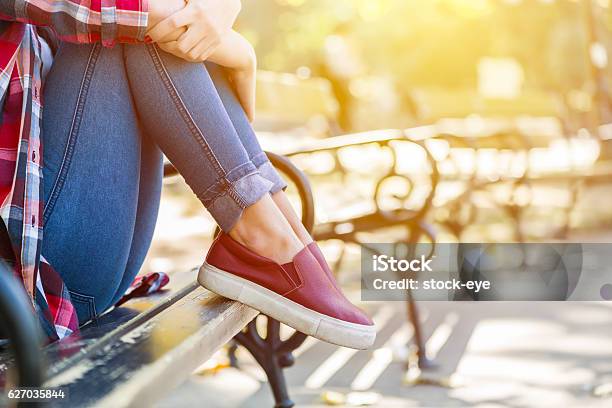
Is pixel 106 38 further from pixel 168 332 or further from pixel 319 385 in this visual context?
pixel 319 385

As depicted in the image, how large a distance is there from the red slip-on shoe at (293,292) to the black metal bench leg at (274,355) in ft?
2.25

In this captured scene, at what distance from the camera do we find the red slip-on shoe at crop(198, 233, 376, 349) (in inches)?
55.8

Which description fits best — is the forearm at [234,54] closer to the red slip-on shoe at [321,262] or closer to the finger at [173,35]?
the finger at [173,35]

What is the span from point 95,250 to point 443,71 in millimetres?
15837

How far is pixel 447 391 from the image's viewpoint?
2.48 meters

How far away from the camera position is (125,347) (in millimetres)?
1081

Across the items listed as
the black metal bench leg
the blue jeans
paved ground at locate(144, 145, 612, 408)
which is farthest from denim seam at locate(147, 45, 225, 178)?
paved ground at locate(144, 145, 612, 408)

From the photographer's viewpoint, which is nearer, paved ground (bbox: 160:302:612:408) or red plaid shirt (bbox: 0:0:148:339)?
red plaid shirt (bbox: 0:0:148:339)

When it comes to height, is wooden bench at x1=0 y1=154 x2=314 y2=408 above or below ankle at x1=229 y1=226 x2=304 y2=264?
below

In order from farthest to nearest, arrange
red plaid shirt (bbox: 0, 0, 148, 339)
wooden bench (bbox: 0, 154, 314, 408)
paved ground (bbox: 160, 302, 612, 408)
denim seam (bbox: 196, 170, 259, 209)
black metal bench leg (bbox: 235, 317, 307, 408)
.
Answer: paved ground (bbox: 160, 302, 612, 408), black metal bench leg (bbox: 235, 317, 307, 408), denim seam (bbox: 196, 170, 259, 209), red plaid shirt (bbox: 0, 0, 148, 339), wooden bench (bbox: 0, 154, 314, 408)

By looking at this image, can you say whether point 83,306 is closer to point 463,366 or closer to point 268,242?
point 268,242

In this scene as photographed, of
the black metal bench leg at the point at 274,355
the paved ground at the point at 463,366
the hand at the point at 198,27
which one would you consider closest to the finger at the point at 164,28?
the hand at the point at 198,27

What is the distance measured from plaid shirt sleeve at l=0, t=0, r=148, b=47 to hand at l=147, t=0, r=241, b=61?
0.03 metres

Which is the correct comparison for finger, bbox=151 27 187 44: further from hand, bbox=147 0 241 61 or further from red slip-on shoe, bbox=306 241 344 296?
red slip-on shoe, bbox=306 241 344 296
